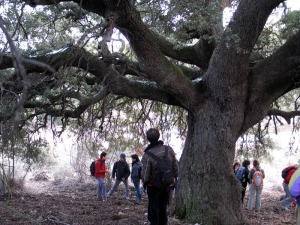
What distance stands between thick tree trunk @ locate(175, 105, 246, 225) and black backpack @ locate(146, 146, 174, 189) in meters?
1.95

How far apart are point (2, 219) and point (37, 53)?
11.0ft

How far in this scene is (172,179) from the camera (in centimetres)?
561

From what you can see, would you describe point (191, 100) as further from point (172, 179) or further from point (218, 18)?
point (172, 179)

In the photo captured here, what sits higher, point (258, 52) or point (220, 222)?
point (258, 52)

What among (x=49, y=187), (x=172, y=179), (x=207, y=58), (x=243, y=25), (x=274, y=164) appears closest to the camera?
(x=172, y=179)

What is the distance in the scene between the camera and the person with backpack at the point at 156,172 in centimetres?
555

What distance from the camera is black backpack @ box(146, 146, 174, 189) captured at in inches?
218

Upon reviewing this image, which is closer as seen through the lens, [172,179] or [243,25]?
[172,179]

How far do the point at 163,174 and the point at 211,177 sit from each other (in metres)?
2.14

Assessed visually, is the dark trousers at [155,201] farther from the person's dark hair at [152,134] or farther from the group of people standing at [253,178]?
the group of people standing at [253,178]

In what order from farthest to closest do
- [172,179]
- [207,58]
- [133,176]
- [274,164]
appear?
[274,164] → [133,176] → [207,58] → [172,179]

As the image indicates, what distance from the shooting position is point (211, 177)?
739cm

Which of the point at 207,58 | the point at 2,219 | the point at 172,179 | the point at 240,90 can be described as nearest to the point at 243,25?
the point at 240,90

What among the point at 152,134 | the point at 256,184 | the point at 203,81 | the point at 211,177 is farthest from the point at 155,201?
the point at 256,184
